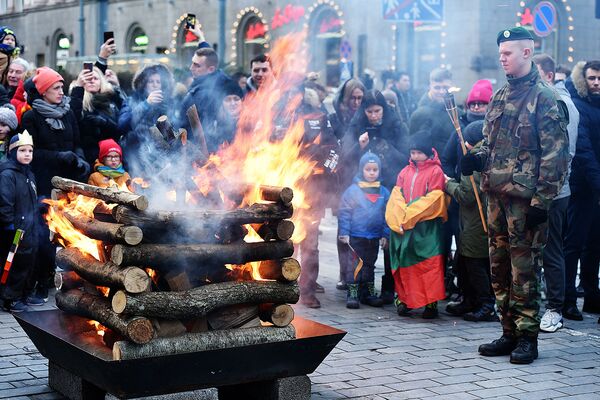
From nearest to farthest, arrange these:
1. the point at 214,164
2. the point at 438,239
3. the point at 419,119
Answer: the point at 214,164, the point at 438,239, the point at 419,119

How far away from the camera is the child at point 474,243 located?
9.23m

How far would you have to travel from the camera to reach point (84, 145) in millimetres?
10586

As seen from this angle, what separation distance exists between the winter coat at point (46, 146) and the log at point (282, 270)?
3.97 meters

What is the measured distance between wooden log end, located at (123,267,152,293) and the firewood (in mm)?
1144

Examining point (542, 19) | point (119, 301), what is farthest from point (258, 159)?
point (542, 19)

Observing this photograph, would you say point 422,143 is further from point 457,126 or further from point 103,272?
point 103,272

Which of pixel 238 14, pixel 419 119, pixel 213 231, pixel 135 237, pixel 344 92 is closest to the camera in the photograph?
pixel 135 237

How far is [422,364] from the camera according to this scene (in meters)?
7.53

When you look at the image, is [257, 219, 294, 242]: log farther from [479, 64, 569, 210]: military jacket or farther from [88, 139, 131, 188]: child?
[88, 139, 131, 188]: child

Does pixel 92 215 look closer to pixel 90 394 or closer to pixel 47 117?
pixel 90 394

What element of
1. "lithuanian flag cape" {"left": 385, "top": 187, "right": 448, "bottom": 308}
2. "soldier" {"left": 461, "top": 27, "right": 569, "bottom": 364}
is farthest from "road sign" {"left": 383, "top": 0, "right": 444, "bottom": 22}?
"soldier" {"left": 461, "top": 27, "right": 569, "bottom": 364}

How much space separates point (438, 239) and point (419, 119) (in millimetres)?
1487

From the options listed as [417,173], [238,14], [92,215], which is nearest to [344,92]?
[417,173]

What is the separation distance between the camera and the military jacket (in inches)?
298
